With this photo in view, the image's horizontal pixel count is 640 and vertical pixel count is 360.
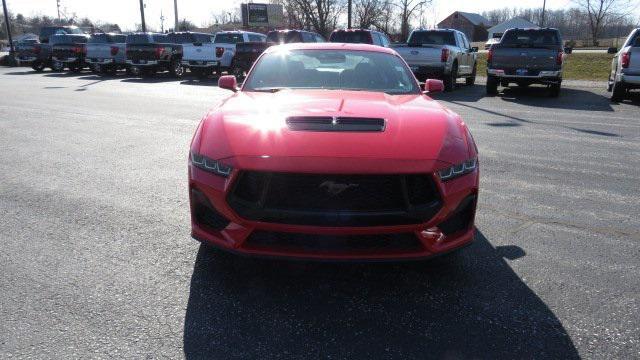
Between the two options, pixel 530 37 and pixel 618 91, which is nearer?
pixel 618 91

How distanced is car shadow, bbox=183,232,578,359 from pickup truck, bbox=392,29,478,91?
11603 mm

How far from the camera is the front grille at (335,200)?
2754 mm

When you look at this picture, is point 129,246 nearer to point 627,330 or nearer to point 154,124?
point 627,330

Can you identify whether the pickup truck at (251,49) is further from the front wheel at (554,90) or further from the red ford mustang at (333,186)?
the red ford mustang at (333,186)

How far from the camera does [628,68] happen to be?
12.3 meters

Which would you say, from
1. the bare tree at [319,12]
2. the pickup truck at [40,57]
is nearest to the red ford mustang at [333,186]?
the pickup truck at [40,57]

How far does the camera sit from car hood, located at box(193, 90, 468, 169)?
2.86 m

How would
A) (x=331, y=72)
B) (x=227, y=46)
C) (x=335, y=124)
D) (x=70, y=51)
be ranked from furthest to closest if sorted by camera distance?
1. (x=70, y=51)
2. (x=227, y=46)
3. (x=331, y=72)
4. (x=335, y=124)

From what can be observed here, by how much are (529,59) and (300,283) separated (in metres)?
12.7

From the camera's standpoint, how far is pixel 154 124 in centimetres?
920

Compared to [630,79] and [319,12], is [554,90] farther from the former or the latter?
[319,12]

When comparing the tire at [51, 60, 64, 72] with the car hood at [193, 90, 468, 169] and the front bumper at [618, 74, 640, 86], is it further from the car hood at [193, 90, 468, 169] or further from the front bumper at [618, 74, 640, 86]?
the car hood at [193, 90, 468, 169]

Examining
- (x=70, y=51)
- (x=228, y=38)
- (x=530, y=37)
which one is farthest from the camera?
(x=70, y=51)

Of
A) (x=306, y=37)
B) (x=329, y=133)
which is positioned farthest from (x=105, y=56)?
(x=329, y=133)
